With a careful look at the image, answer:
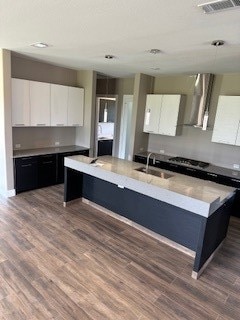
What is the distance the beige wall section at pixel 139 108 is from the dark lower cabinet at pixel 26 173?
7.52 ft

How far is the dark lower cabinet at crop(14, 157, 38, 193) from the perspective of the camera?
426 centimetres

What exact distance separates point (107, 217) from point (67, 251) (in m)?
1.08

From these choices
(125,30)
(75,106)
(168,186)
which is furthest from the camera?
(75,106)

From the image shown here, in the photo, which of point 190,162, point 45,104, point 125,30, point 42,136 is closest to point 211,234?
point 190,162

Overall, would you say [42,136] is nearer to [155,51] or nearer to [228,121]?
[155,51]

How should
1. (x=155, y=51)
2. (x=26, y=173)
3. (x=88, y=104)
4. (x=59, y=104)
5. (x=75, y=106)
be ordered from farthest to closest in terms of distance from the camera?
(x=88, y=104) < (x=75, y=106) < (x=59, y=104) < (x=26, y=173) < (x=155, y=51)

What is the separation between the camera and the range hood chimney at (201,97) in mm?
4391

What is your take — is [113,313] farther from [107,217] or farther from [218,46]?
[218,46]

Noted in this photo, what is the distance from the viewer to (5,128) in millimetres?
3926

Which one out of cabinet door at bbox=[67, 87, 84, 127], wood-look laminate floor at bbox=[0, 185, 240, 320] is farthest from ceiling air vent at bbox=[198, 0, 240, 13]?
cabinet door at bbox=[67, 87, 84, 127]

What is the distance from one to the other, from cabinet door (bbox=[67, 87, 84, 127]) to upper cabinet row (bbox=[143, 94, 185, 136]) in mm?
1608

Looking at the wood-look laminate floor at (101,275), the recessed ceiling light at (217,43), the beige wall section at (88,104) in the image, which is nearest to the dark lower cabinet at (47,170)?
the beige wall section at (88,104)

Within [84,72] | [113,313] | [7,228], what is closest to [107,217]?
[7,228]

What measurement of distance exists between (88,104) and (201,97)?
2.57 m
